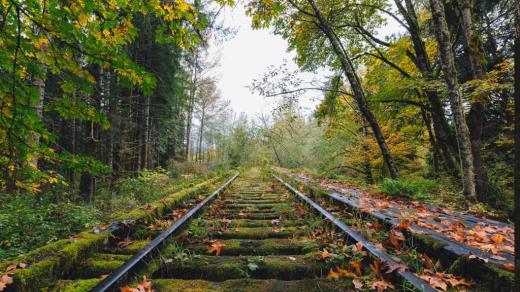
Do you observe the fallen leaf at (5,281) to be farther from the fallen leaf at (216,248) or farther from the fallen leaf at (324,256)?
the fallen leaf at (324,256)

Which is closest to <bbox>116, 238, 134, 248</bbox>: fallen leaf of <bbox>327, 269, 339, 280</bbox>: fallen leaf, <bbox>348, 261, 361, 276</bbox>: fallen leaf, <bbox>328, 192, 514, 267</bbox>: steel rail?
<bbox>327, 269, 339, 280</bbox>: fallen leaf

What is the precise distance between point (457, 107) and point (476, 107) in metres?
1.42

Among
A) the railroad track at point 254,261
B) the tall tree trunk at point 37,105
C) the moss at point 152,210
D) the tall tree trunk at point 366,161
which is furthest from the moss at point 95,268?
the tall tree trunk at point 366,161

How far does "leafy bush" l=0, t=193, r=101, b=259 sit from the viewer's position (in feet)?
12.3

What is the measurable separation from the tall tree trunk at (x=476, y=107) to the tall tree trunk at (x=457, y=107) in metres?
0.87

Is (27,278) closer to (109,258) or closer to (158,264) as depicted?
(109,258)

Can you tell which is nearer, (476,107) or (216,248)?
(216,248)

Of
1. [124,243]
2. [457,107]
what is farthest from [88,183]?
[457,107]

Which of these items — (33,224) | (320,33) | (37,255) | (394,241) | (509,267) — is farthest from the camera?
(320,33)

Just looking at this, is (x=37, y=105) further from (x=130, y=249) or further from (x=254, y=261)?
(x=254, y=261)

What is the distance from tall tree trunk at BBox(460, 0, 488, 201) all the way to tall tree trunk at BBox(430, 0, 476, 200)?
0.87m

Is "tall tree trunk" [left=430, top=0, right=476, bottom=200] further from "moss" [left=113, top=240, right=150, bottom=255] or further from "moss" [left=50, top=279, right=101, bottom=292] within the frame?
"moss" [left=50, top=279, right=101, bottom=292]

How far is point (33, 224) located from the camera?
4.32 m

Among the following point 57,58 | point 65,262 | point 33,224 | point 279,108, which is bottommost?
point 33,224
